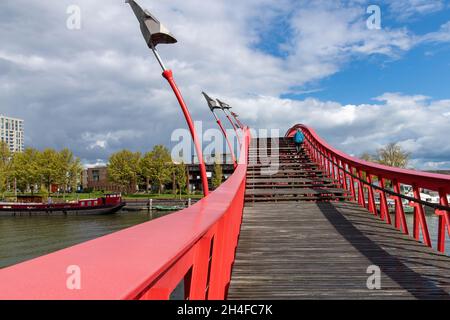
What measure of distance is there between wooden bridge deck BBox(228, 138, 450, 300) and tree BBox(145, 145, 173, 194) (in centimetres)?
6423

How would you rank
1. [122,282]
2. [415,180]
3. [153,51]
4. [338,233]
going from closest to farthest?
[122,282] → [415,180] → [338,233] → [153,51]

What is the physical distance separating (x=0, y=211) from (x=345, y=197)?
55.6 meters

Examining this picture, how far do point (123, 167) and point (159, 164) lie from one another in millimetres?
8534

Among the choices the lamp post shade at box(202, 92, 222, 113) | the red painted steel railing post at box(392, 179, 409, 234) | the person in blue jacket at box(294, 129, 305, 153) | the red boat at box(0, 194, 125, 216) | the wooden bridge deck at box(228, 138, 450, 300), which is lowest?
the red boat at box(0, 194, 125, 216)

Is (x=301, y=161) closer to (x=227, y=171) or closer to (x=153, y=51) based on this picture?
(x=153, y=51)

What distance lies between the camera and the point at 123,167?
244 feet

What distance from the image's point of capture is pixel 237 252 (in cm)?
563

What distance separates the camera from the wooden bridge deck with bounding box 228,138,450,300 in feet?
13.5

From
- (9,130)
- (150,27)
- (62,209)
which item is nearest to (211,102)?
(150,27)

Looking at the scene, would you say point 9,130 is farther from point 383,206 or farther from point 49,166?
point 383,206

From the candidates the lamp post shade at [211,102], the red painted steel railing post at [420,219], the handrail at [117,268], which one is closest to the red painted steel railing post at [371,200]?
the red painted steel railing post at [420,219]

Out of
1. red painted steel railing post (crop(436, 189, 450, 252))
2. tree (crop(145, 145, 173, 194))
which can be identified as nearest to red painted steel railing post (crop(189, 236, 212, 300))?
red painted steel railing post (crop(436, 189, 450, 252))

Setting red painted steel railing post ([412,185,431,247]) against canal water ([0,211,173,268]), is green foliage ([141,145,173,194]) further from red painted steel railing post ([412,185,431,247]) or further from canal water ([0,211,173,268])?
red painted steel railing post ([412,185,431,247])
